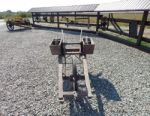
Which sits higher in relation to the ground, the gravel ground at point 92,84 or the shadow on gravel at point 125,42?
the gravel ground at point 92,84

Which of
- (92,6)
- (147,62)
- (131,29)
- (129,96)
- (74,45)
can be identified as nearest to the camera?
(129,96)

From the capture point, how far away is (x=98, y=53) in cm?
1060

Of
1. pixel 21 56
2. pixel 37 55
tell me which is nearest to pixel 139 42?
pixel 37 55

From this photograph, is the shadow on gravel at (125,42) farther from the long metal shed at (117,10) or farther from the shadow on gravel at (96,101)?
the shadow on gravel at (96,101)

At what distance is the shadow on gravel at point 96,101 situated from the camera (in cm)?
473

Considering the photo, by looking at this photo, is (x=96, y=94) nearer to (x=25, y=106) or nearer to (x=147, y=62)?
(x=25, y=106)

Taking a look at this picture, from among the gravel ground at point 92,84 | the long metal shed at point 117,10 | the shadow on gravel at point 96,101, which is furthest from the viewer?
Answer: the long metal shed at point 117,10

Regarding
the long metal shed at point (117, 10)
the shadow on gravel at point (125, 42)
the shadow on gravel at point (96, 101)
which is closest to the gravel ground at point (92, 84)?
the shadow on gravel at point (96, 101)

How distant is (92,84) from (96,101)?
1.16 meters

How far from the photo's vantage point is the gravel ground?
487 centimetres

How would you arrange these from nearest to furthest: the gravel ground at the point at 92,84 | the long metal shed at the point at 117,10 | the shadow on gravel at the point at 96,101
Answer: the shadow on gravel at the point at 96,101 → the gravel ground at the point at 92,84 → the long metal shed at the point at 117,10

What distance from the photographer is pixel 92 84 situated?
6.35 m

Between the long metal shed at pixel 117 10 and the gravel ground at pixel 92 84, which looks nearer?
the gravel ground at pixel 92 84

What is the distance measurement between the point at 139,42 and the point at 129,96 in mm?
6828
